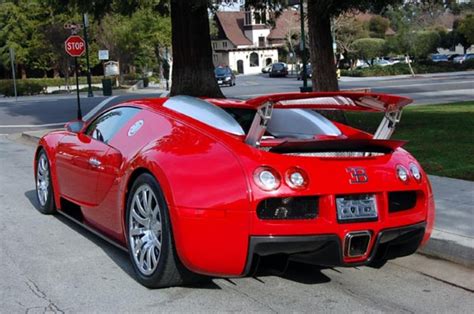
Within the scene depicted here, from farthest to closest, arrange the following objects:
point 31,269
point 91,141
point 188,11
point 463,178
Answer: point 188,11
point 463,178
point 91,141
point 31,269

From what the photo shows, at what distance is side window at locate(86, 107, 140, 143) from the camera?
5.70 m

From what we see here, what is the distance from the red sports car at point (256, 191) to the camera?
4.12m

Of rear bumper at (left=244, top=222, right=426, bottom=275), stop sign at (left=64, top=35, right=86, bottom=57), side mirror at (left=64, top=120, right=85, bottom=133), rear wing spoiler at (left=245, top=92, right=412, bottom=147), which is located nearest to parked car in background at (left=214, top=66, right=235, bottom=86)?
stop sign at (left=64, top=35, right=86, bottom=57)

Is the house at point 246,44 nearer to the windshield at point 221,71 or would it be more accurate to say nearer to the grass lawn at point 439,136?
the windshield at point 221,71

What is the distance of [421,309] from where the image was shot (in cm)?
443

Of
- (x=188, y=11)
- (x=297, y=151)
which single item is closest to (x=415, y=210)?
(x=297, y=151)

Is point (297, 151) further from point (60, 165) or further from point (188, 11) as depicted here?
point (188, 11)

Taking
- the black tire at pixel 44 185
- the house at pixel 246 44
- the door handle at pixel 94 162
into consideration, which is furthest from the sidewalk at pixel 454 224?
the house at pixel 246 44

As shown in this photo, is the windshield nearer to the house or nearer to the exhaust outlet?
the house

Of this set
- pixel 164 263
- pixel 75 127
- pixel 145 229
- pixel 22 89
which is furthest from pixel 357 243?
pixel 22 89

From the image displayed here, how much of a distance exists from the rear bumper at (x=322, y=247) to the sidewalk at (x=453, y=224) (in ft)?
3.71

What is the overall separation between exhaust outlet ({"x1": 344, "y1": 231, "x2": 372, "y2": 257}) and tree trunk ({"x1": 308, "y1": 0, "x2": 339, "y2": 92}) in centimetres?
1001

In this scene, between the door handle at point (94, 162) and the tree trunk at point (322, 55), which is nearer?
the door handle at point (94, 162)

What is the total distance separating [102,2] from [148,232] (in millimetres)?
12890
